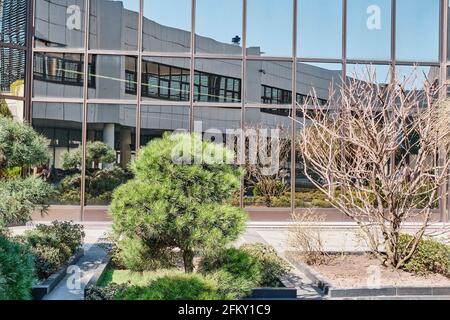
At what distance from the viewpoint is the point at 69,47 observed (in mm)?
11297

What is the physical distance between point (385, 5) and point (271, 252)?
8.04 m

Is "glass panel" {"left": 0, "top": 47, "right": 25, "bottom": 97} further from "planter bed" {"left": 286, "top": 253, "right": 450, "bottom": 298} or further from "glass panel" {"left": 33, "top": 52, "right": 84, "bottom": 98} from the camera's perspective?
"planter bed" {"left": 286, "top": 253, "right": 450, "bottom": 298}

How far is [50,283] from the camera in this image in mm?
5691

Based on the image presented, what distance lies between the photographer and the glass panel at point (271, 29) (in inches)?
455

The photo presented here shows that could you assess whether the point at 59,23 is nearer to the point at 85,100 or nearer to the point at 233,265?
the point at 85,100

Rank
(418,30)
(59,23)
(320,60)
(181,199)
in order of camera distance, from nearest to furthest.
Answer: (181,199) → (59,23) → (320,60) → (418,30)

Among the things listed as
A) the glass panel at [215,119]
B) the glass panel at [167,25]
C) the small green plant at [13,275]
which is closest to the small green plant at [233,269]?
the small green plant at [13,275]

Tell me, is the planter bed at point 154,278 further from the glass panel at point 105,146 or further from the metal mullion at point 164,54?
the metal mullion at point 164,54

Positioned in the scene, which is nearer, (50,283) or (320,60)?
(50,283)

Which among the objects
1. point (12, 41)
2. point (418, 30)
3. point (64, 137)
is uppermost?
point (418, 30)

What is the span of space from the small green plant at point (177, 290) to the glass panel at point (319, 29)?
28.3 ft

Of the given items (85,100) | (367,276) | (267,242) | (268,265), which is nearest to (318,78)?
(267,242)

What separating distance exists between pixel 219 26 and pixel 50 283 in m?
7.94
